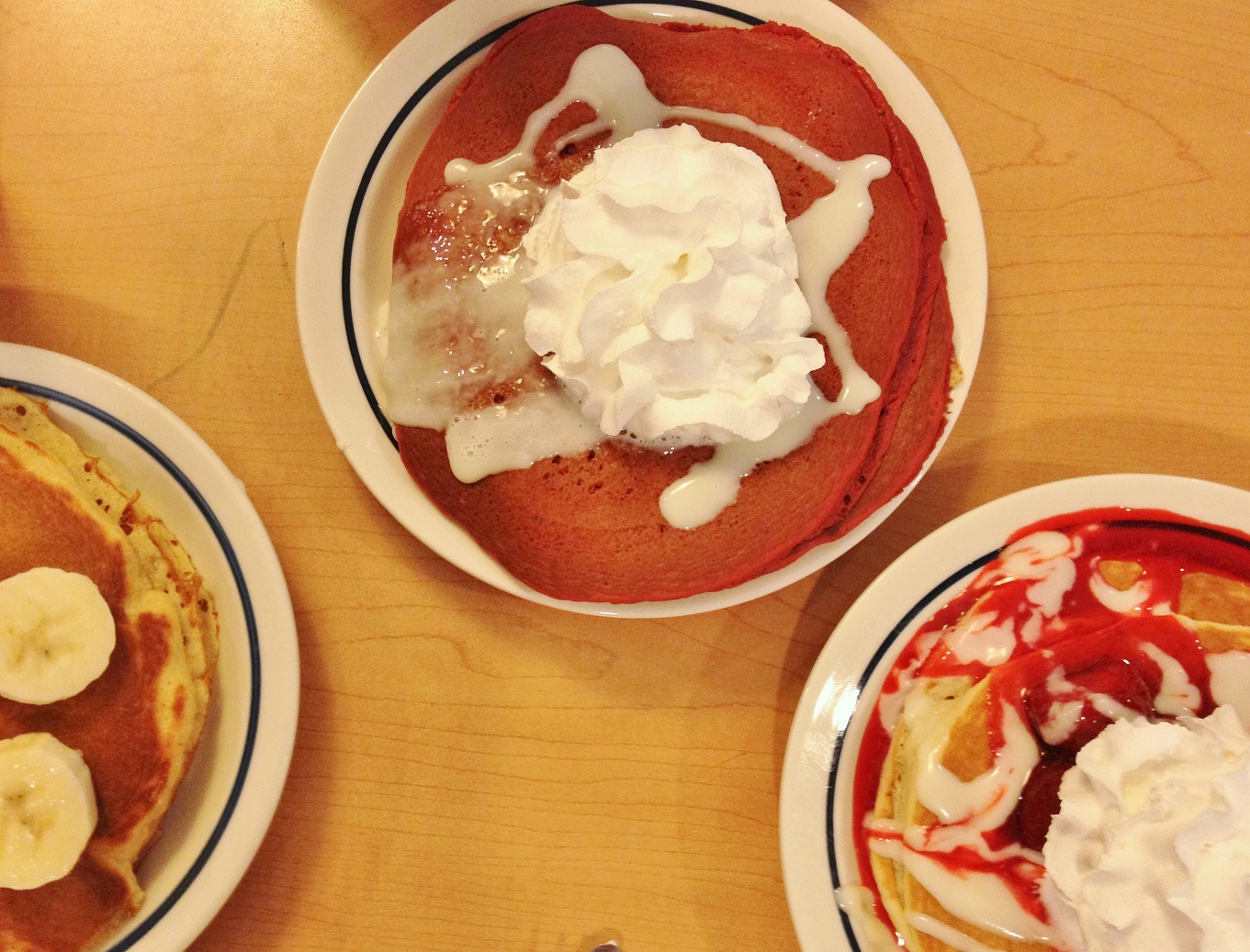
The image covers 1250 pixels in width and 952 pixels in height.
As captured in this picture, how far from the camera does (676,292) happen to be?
107cm

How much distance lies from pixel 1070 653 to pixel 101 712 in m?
1.31

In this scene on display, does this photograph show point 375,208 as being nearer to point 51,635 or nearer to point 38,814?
point 51,635

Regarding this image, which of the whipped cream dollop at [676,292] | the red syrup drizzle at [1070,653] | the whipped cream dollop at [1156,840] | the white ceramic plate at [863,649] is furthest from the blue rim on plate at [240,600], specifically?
the whipped cream dollop at [1156,840]

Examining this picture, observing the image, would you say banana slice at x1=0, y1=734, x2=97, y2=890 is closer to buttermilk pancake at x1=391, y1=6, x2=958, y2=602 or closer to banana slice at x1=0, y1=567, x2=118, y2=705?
banana slice at x1=0, y1=567, x2=118, y2=705

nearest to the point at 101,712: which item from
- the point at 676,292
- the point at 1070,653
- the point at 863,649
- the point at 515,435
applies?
the point at 515,435

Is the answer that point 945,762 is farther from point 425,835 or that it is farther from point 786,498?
point 425,835

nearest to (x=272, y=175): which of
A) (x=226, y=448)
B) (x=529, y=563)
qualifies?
(x=226, y=448)

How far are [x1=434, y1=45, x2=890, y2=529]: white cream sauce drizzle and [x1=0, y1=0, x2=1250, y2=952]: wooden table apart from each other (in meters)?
0.26

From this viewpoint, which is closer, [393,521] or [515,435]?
[515,435]

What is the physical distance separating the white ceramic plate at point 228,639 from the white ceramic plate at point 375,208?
19 cm

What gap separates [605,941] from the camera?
4.40ft

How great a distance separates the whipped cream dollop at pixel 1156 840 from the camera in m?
1.02

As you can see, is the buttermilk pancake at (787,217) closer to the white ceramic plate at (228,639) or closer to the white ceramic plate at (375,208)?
the white ceramic plate at (375,208)

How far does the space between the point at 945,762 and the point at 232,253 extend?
1.31 meters
